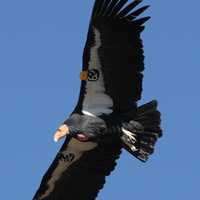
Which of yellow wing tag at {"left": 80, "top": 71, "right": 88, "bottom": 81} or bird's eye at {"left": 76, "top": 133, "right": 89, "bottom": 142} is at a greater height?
yellow wing tag at {"left": 80, "top": 71, "right": 88, "bottom": 81}

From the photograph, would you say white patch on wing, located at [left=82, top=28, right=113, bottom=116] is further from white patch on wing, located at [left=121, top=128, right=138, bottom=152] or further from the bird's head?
white patch on wing, located at [left=121, top=128, right=138, bottom=152]

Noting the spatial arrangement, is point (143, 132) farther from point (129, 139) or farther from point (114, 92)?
point (114, 92)

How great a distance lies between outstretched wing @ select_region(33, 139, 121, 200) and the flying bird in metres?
0.07

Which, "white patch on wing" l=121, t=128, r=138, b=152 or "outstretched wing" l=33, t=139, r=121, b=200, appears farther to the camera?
"outstretched wing" l=33, t=139, r=121, b=200

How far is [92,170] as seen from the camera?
25938mm

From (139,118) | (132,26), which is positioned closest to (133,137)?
(139,118)

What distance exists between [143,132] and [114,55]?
1.54 m

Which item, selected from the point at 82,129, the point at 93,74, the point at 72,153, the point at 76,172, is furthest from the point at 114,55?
the point at 76,172

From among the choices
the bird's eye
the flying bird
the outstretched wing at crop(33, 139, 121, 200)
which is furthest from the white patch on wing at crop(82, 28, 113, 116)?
the outstretched wing at crop(33, 139, 121, 200)

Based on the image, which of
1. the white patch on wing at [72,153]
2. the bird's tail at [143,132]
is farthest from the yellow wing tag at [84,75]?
the white patch on wing at [72,153]

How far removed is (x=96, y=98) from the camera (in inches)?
991

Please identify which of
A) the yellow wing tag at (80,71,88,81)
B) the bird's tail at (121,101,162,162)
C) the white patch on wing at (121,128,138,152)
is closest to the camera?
the yellow wing tag at (80,71,88,81)

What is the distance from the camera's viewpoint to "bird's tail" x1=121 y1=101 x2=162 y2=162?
82.4ft

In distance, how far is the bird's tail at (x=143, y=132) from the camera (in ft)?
82.4
